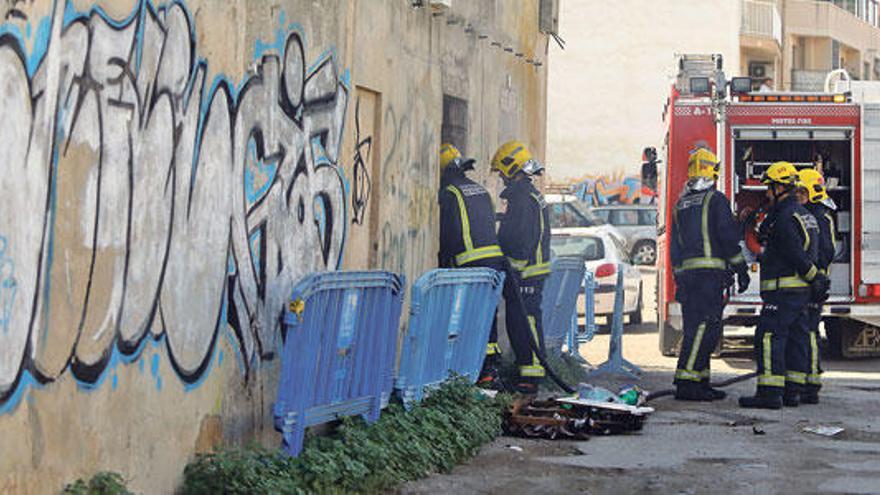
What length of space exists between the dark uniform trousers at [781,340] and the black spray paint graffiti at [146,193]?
490cm

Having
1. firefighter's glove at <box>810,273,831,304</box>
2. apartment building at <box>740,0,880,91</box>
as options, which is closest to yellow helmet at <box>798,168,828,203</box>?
firefighter's glove at <box>810,273,831,304</box>

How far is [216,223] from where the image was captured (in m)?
8.62

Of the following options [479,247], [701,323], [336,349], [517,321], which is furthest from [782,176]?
[336,349]

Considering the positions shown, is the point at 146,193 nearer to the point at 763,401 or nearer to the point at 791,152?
the point at 763,401

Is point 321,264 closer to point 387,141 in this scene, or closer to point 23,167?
point 387,141

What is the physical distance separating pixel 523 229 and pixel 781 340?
229cm

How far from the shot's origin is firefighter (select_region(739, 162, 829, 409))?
1385 cm

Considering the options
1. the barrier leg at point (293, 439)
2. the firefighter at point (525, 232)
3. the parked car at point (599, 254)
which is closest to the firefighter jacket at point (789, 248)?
the firefighter at point (525, 232)

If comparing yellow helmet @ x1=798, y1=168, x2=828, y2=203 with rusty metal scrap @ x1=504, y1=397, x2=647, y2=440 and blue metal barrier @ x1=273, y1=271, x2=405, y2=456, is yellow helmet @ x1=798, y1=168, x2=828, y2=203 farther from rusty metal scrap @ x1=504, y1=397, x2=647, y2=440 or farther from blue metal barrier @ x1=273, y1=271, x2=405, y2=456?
blue metal barrier @ x1=273, y1=271, x2=405, y2=456

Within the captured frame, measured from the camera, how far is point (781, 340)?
45.8 ft

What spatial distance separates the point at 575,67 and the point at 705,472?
4578 centimetres

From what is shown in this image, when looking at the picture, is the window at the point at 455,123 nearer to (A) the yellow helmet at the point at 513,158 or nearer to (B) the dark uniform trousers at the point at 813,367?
(A) the yellow helmet at the point at 513,158

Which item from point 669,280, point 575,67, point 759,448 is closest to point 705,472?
point 759,448

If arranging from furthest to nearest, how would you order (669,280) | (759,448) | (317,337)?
1. (669,280)
2. (759,448)
3. (317,337)
